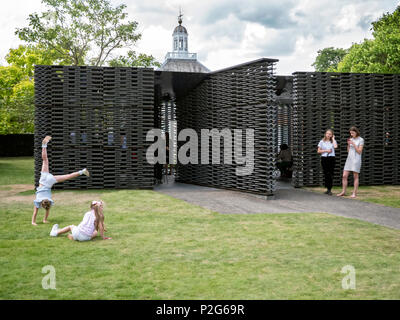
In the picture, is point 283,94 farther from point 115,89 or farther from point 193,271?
point 193,271

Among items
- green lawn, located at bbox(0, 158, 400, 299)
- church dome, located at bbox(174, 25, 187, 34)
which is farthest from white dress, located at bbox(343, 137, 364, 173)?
church dome, located at bbox(174, 25, 187, 34)

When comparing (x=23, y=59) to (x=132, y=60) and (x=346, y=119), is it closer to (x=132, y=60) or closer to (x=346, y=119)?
(x=132, y=60)

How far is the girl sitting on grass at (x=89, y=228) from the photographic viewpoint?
5.92 metres

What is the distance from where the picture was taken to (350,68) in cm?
3091

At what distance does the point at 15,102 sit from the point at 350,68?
91.0 feet

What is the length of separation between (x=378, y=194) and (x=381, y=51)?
18.5m

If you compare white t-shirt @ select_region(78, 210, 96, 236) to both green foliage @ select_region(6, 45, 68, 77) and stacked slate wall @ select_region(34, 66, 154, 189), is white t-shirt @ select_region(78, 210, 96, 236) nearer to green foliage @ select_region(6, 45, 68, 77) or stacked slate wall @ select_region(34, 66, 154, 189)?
stacked slate wall @ select_region(34, 66, 154, 189)

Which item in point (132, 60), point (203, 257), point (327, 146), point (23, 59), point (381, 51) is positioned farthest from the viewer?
point (23, 59)

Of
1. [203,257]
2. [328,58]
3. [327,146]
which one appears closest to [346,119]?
[327,146]

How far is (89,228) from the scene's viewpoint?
596 centimetres

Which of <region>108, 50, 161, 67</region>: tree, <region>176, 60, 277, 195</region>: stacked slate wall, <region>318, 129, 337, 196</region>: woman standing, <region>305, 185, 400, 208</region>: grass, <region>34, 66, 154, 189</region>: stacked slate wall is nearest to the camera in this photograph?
<region>305, 185, 400, 208</region>: grass

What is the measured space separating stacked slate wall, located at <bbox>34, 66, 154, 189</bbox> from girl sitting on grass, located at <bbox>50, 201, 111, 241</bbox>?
6575 millimetres

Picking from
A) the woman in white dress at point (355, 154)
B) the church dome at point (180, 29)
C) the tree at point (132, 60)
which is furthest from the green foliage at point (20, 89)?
the woman in white dress at point (355, 154)

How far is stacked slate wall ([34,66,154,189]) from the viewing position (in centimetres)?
1262
